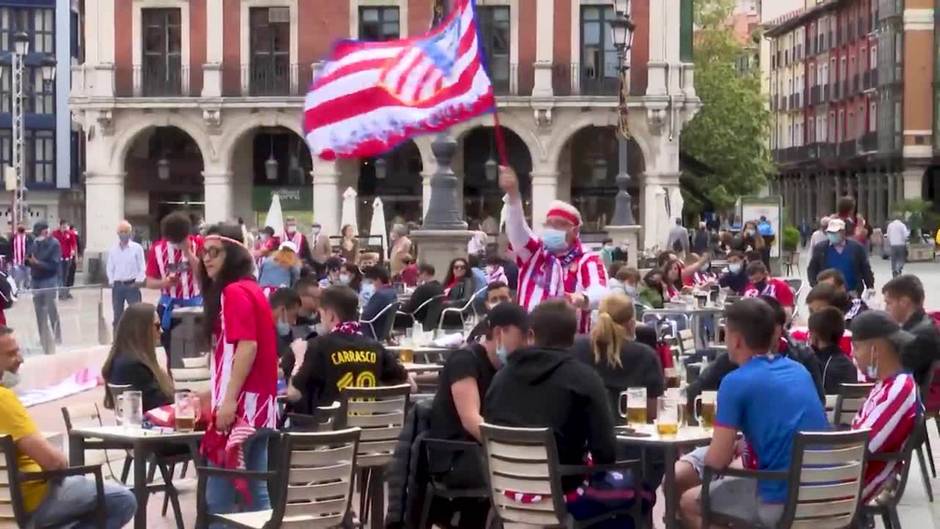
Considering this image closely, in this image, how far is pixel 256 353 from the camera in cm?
927

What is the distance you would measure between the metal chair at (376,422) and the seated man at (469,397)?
66 cm

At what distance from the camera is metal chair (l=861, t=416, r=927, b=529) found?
932cm

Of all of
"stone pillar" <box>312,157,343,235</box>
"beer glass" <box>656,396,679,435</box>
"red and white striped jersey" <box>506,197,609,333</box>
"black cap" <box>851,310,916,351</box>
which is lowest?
"beer glass" <box>656,396,679,435</box>

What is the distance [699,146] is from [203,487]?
6208 cm

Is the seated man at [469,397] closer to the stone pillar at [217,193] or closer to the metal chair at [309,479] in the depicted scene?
the metal chair at [309,479]

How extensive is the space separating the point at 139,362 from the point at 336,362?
1.35 m

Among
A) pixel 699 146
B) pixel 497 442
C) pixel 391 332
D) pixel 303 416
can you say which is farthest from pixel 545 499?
pixel 699 146

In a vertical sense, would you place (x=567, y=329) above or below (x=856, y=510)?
above

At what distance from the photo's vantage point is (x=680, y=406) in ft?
33.2

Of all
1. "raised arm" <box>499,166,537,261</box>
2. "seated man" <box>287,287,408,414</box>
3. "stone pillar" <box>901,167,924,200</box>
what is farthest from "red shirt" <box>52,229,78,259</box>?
"stone pillar" <box>901,167,924,200</box>

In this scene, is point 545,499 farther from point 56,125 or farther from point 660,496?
point 56,125

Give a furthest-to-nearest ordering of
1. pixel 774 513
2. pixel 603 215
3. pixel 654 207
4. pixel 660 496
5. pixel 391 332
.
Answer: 1. pixel 603 215
2. pixel 654 207
3. pixel 391 332
4. pixel 660 496
5. pixel 774 513

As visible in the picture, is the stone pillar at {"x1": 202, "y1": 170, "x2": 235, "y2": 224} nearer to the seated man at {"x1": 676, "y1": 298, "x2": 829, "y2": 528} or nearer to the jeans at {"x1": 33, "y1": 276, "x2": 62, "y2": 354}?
the jeans at {"x1": 33, "y1": 276, "x2": 62, "y2": 354}

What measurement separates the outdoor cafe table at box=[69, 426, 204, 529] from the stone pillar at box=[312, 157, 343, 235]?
41.0 metres
